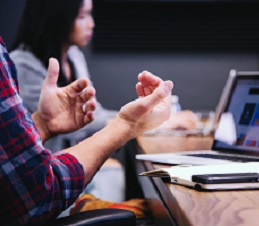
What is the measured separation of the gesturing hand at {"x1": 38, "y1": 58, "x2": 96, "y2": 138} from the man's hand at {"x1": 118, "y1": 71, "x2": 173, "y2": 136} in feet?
1.12

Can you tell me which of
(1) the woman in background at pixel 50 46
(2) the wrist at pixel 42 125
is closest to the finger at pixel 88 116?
(2) the wrist at pixel 42 125

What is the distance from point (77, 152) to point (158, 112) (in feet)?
0.88

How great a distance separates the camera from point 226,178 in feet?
3.54

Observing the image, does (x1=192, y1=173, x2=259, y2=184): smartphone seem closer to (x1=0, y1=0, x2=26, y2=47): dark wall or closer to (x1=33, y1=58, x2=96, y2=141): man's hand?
(x1=33, y1=58, x2=96, y2=141): man's hand

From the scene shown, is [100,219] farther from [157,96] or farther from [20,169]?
[157,96]

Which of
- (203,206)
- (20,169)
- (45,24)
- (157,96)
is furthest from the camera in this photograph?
(45,24)

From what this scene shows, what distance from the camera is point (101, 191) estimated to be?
237 cm

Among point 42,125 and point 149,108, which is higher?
point 149,108

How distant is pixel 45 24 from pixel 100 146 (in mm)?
1526

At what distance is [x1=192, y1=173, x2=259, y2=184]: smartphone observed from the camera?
106 centimetres

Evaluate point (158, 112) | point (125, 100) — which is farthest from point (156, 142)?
point (125, 100)

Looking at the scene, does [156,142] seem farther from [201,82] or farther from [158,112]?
[201,82]

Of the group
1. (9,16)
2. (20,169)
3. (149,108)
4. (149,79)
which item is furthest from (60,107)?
(9,16)

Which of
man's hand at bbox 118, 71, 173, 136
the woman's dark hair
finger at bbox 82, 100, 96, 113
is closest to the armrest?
man's hand at bbox 118, 71, 173, 136
